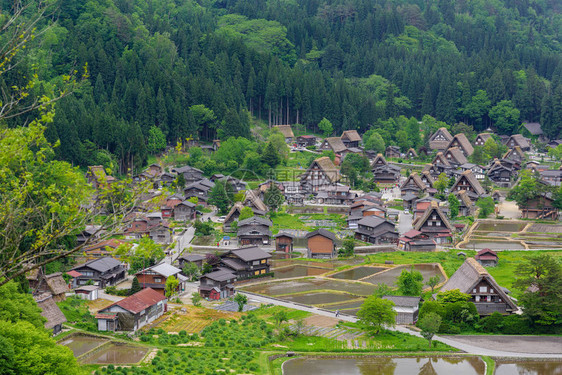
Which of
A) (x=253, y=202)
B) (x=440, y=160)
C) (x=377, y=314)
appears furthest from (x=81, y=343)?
(x=440, y=160)

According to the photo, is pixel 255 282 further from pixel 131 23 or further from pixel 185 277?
pixel 131 23

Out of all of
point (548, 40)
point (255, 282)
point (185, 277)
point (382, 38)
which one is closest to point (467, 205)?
point (255, 282)

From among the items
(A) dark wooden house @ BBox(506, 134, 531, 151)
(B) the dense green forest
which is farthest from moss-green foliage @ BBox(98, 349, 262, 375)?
(A) dark wooden house @ BBox(506, 134, 531, 151)

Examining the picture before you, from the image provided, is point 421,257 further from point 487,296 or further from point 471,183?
point 471,183

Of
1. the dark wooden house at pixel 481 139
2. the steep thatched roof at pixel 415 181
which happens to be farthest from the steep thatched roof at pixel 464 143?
the steep thatched roof at pixel 415 181

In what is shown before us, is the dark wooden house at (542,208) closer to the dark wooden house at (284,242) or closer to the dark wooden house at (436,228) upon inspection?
the dark wooden house at (436,228)
